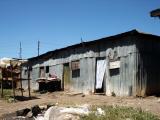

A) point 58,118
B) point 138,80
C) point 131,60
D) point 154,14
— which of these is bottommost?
point 58,118

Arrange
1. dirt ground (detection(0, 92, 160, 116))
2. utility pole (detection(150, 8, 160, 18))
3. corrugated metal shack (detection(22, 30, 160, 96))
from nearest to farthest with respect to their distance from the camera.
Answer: dirt ground (detection(0, 92, 160, 116))
utility pole (detection(150, 8, 160, 18))
corrugated metal shack (detection(22, 30, 160, 96))

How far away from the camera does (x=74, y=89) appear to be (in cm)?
2295

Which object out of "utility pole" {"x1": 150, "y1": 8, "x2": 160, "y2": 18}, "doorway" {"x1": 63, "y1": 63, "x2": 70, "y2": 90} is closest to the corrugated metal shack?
"doorway" {"x1": 63, "y1": 63, "x2": 70, "y2": 90}

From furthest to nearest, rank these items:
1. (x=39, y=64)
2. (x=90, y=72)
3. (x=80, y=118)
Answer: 1. (x=39, y=64)
2. (x=90, y=72)
3. (x=80, y=118)

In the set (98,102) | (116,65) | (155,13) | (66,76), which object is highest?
(155,13)

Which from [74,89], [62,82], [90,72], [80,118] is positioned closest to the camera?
[80,118]

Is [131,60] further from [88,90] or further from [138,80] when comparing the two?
[88,90]

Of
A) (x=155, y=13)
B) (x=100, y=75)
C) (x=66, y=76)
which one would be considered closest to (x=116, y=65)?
(x=100, y=75)

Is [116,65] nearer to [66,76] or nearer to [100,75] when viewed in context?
[100,75]

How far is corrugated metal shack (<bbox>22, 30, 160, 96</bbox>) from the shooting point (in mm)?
17766

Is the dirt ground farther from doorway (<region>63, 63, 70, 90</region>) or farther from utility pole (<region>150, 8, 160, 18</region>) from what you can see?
doorway (<region>63, 63, 70, 90</region>)

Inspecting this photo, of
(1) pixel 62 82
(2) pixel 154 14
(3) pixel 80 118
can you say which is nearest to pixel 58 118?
(3) pixel 80 118

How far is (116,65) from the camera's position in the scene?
18.9 metres

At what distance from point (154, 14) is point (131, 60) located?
410 cm
